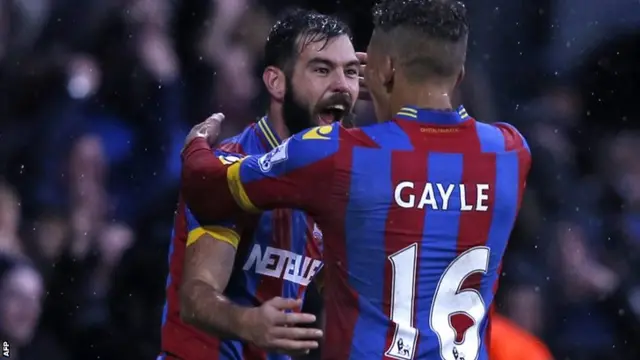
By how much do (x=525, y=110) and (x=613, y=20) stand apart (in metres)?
0.80

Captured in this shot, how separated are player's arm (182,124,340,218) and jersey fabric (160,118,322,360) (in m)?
0.27

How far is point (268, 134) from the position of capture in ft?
12.5

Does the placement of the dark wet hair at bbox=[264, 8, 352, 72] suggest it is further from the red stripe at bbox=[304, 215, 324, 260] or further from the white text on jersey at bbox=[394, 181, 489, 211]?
the white text on jersey at bbox=[394, 181, 489, 211]

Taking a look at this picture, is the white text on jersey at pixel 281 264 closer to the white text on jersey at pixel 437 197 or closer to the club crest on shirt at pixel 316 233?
the club crest on shirt at pixel 316 233

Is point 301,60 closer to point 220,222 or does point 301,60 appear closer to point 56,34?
point 220,222

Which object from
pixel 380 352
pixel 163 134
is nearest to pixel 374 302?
pixel 380 352

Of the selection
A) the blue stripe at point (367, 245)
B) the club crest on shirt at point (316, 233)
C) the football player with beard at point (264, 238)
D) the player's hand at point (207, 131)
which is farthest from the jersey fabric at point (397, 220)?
the club crest on shirt at point (316, 233)

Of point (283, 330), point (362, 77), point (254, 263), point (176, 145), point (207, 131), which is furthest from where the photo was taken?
point (176, 145)

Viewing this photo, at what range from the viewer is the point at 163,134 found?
22.0 ft

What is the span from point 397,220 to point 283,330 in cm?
38

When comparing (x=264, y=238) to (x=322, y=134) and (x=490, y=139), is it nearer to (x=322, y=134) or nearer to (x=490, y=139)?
(x=322, y=134)

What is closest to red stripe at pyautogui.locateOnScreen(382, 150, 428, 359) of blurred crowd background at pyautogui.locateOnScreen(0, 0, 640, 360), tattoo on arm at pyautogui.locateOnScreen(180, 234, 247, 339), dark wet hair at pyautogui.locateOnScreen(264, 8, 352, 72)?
tattoo on arm at pyautogui.locateOnScreen(180, 234, 247, 339)

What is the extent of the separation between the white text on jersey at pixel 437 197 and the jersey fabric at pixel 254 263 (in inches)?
24.6

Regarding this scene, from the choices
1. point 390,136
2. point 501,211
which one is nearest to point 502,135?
point 501,211
